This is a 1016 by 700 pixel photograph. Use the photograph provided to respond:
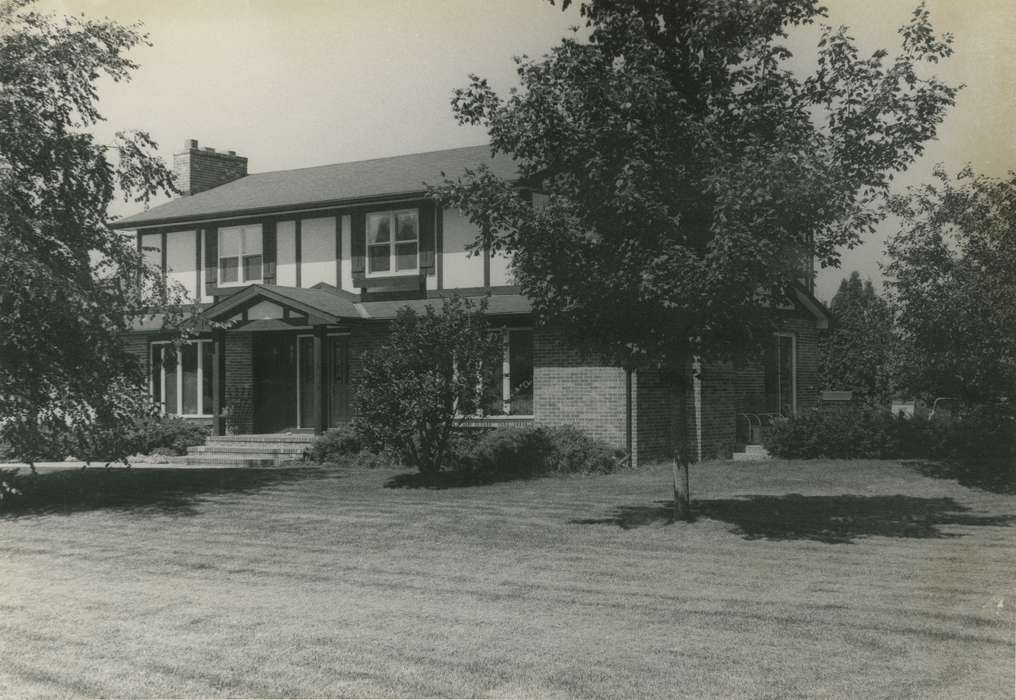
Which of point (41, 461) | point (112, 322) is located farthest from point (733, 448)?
point (41, 461)

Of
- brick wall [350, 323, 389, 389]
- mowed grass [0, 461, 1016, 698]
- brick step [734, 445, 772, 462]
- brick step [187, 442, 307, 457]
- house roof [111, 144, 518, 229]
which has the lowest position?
mowed grass [0, 461, 1016, 698]

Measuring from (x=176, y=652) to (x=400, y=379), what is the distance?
9331 millimetres

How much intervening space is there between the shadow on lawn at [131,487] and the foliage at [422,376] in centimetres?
219

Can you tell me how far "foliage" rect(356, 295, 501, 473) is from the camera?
1561cm

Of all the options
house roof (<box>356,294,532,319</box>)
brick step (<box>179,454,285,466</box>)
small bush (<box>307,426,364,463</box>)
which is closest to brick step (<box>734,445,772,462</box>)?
house roof (<box>356,294,532,319</box>)

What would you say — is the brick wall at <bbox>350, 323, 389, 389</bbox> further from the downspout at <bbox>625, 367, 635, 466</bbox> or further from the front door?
the downspout at <bbox>625, 367, 635, 466</bbox>

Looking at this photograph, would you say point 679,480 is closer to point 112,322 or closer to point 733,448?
point 112,322

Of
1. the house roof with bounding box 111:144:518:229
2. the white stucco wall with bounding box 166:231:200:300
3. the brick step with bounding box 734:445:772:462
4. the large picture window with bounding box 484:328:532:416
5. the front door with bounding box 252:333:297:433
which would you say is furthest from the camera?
the white stucco wall with bounding box 166:231:200:300

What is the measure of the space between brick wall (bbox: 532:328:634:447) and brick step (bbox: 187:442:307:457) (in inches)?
205

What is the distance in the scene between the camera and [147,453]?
21.0 m

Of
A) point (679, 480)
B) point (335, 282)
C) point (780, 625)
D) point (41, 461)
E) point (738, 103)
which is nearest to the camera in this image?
point (780, 625)

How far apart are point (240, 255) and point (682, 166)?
15950 mm

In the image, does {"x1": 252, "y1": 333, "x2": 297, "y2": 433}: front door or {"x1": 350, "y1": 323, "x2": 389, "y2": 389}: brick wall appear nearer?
{"x1": 350, "y1": 323, "x2": 389, "y2": 389}: brick wall

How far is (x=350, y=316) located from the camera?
2056cm
